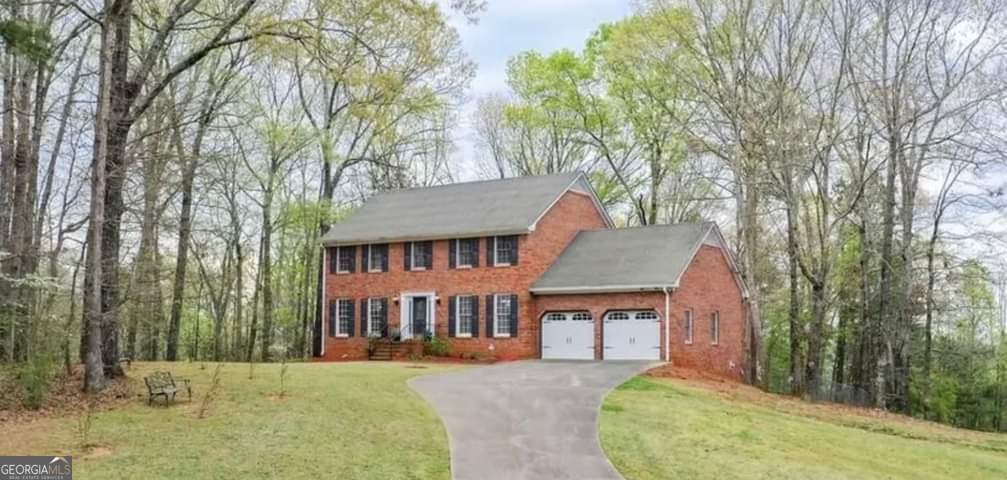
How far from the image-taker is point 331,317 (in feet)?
101

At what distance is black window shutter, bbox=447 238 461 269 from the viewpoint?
28594 mm

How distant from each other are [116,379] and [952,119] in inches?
917

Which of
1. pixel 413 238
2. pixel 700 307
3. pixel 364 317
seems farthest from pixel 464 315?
pixel 700 307

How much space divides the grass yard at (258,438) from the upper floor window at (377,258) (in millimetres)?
14090

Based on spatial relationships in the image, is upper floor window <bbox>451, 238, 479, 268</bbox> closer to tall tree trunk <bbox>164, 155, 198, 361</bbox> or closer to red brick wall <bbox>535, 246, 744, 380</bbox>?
red brick wall <bbox>535, 246, 744, 380</bbox>

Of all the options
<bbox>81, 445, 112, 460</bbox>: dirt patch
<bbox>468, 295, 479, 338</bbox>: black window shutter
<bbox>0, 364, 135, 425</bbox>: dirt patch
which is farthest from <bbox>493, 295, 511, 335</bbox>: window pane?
<bbox>81, 445, 112, 460</bbox>: dirt patch

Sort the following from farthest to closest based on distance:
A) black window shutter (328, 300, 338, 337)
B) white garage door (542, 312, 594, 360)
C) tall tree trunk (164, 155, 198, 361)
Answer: black window shutter (328, 300, 338, 337) < white garage door (542, 312, 594, 360) < tall tree trunk (164, 155, 198, 361)

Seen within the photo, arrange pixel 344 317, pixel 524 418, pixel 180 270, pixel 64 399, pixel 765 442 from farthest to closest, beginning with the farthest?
pixel 344 317 < pixel 180 270 < pixel 524 418 < pixel 64 399 < pixel 765 442

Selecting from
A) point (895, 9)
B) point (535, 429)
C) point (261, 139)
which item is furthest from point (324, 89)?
point (535, 429)

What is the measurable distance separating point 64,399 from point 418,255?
53.8ft

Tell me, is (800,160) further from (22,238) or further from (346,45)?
(22,238)

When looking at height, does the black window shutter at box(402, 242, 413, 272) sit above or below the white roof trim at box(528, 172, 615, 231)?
below

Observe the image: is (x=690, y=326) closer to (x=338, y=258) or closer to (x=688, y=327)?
(x=688, y=327)

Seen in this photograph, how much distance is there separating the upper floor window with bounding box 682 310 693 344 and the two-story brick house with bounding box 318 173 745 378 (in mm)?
64
